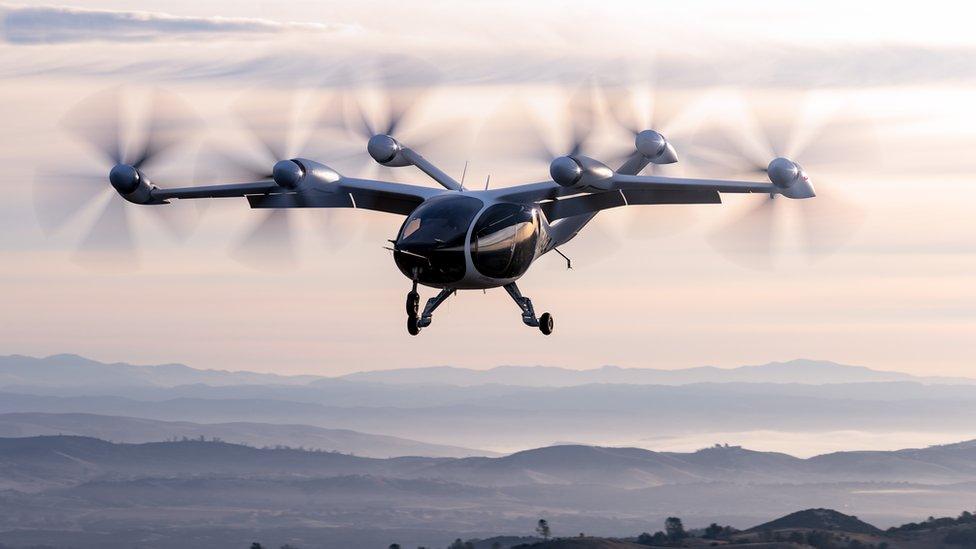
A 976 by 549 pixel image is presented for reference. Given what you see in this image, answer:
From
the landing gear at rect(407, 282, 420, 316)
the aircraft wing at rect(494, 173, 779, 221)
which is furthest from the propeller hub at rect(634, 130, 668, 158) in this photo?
the landing gear at rect(407, 282, 420, 316)

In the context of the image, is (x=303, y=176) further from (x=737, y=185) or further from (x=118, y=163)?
(x=737, y=185)

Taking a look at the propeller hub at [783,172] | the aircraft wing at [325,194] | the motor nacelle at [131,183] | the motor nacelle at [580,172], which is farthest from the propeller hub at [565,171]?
the motor nacelle at [131,183]

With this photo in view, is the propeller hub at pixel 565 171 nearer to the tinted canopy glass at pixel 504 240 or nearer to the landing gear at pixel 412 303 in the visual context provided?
the tinted canopy glass at pixel 504 240

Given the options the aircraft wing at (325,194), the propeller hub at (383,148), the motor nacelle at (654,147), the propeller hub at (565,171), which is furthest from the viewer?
the motor nacelle at (654,147)

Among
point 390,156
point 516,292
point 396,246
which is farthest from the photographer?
point 390,156

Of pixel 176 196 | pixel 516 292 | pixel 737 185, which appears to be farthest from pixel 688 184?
pixel 176 196
